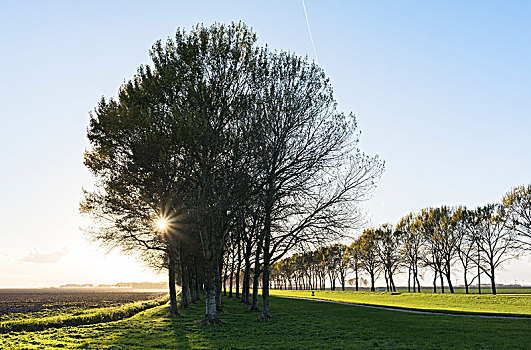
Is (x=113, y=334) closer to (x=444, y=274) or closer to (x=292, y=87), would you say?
(x=292, y=87)

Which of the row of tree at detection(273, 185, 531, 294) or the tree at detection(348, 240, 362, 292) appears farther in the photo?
the tree at detection(348, 240, 362, 292)

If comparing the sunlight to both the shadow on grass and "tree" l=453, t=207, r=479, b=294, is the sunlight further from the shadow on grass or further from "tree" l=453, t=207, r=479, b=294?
"tree" l=453, t=207, r=479, b=294

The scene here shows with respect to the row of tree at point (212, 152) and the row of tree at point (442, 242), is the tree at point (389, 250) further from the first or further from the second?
the row of tree at point (212, 152)

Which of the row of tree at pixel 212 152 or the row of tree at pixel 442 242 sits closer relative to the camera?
the row of tree at pixel 212 152

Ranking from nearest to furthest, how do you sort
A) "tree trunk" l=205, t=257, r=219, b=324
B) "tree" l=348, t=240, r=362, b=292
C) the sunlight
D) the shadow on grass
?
the shadow on grass < "tree trunk" l=205, t=257, r=219, b=324 < the sunlight < "tree" l=348, t=240, r=362, b=292

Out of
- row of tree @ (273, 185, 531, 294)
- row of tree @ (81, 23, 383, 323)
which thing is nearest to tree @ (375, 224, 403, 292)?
row of tree @ (273, 185, 531, 294)

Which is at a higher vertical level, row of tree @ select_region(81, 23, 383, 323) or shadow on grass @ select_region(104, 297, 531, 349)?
row of tree @ select_region(81, 23, 383, 323)

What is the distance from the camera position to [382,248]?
9081 cm

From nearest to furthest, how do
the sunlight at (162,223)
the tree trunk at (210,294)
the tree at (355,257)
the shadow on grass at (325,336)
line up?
1. the shadow on grass at (325,336)
2. the tree trunk at (210,294)
3. the sunlight at (162,223)
4. the tree at (355,257)

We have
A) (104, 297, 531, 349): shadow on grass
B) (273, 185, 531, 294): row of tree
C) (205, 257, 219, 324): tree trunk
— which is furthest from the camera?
(273, 185, 531, 294): row of tree

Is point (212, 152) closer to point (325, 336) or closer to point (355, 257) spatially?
point (325, 336)

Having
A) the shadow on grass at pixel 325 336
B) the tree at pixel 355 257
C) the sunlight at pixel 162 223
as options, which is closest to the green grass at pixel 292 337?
the shadow on grass at pixel 325 336

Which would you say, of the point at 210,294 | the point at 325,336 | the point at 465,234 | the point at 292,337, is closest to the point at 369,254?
the point at 465,234

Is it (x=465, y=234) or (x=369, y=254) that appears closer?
(x=465, y=234)
